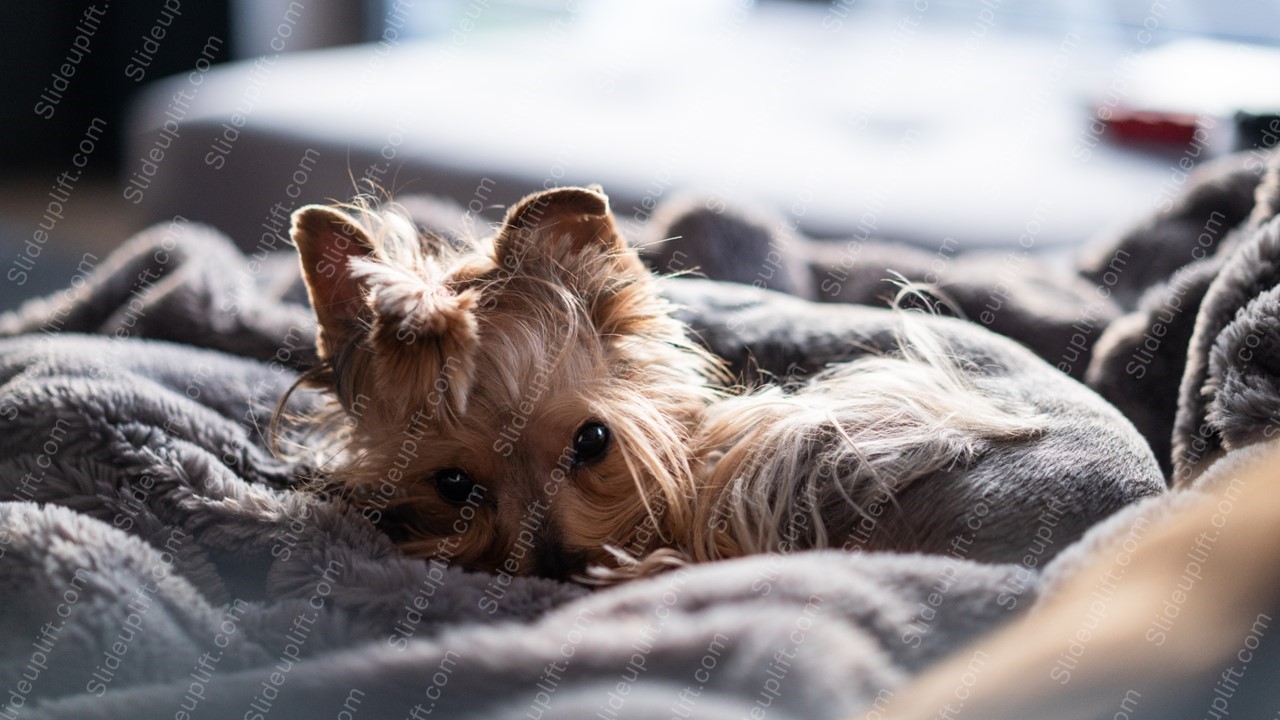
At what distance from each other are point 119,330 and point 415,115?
148cm

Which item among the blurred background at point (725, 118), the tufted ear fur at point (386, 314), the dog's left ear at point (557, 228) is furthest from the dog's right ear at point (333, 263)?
the blurred background at point (725, 118)

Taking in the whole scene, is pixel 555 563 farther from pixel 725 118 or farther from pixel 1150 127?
pixel 1150 127

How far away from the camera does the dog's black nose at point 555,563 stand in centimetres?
117

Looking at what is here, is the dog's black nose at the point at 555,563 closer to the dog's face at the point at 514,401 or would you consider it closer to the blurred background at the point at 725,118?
the dog's face at the point at 514,401

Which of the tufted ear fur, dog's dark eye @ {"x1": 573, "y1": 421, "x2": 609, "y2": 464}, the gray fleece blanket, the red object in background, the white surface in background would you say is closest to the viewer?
the gray fleece blanket

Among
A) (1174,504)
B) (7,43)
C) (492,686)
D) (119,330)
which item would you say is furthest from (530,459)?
(7,43)

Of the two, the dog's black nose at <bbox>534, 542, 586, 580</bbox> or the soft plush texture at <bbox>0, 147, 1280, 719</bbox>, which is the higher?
the soft plush texture at <bbox>0, 147, 1280, 719</bbox>

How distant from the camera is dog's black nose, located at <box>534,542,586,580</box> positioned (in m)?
1.17

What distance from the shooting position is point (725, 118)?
10.2 feet

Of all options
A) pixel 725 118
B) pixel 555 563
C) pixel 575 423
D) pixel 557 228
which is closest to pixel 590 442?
pixel 575 423

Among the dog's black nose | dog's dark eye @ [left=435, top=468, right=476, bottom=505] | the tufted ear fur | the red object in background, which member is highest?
the tufted ear fur

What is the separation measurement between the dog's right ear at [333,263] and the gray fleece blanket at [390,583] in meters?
0.22

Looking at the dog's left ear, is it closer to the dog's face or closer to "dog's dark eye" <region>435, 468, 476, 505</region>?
the dog's face

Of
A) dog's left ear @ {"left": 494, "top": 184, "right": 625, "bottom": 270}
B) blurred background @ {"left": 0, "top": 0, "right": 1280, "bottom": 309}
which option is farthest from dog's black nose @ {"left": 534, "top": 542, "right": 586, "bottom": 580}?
blurred background @ {"left": 0, "top": 0, "right": 1280, "bottom": 309}
